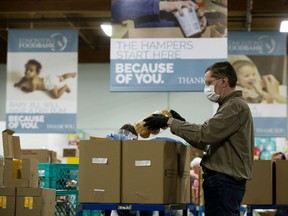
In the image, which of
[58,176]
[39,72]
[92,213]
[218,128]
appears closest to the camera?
[218,128]

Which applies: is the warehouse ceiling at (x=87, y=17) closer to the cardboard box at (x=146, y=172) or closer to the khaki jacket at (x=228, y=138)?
the cardboard box at (x=146, y=172)

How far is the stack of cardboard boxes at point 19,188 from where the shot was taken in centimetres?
664

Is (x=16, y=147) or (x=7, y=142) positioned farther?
(x=16, y=147)

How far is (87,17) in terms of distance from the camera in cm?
1532

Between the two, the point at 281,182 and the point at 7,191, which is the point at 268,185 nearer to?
the point at 281,182

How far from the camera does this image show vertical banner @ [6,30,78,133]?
11.2 m

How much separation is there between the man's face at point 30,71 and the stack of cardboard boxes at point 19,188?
13.7 ft

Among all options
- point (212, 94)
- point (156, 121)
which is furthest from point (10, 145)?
point (212, 94)

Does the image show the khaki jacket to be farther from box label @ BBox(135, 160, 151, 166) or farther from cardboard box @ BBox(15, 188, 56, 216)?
cardboard box @ BBox(15, 188, 56, 216)

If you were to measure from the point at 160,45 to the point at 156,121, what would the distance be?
381 cm

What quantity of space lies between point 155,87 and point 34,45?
3009 millimetres

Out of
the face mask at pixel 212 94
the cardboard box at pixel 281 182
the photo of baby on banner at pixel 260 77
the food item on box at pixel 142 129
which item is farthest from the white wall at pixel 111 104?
the face mask at pixel 212 94

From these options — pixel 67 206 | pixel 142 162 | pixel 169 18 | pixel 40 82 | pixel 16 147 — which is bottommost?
Answer: pixel 67 206

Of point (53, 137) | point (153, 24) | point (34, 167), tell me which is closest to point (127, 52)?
point (153, 24)
